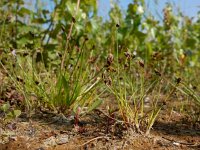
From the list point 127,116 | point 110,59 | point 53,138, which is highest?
point 110,59

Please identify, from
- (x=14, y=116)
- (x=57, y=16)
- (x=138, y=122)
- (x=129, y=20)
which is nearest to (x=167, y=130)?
(x=138, y=122)

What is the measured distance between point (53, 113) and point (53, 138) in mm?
348

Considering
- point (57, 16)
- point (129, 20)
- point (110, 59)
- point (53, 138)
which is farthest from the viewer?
point (129, 20)

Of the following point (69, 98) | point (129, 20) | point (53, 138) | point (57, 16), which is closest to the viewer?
point (53, 138)

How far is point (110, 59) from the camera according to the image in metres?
1.78

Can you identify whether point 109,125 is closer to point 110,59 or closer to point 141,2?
point 110,59

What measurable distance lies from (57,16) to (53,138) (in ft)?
6.28

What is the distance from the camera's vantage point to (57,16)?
3.64 m

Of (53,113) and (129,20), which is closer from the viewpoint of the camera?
(53,113)

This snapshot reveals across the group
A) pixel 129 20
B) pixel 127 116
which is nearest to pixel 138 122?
pixel 127 116

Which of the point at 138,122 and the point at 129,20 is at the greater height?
the point at 129,20

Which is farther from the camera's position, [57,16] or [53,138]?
[57,16]

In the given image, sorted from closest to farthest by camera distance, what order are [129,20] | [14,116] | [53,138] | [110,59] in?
1. [110,59]
2. [53,138]
3. [14,116]
4. [129,20]

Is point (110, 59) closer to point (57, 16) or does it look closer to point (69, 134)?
point (69, 134)
